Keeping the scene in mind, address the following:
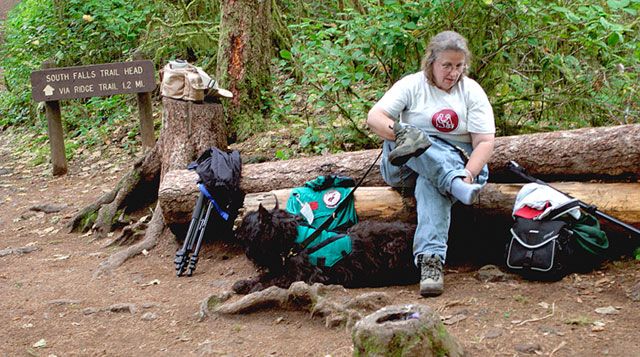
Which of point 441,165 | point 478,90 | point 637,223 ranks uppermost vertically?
point 478,90

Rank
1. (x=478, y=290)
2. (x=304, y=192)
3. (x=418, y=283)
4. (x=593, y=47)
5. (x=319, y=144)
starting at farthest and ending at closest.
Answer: (x=319, y=144) < (x=593, y=47) < (x=304, y=192) < (x=418, y=283) < (x=478, y=290)

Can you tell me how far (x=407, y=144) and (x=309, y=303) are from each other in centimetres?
128

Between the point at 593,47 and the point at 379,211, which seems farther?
the point at 593,47

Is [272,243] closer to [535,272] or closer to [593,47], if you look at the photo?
[535,272]

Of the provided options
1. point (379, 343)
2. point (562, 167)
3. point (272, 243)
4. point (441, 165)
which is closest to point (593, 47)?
point (562, 167)

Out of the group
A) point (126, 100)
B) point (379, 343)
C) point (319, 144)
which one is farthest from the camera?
point (126, 100)

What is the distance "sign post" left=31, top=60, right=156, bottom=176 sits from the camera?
975cm

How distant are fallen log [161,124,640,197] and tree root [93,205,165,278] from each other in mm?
1467

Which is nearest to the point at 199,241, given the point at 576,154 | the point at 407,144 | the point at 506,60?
the point at 407,144

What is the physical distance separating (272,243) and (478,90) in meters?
1.89

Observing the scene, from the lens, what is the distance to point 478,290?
490 centimetres

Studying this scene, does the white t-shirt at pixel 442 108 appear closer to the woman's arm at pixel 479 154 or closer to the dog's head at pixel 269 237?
the woman's arm at pixel 479 154

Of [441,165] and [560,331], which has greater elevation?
[441,165]

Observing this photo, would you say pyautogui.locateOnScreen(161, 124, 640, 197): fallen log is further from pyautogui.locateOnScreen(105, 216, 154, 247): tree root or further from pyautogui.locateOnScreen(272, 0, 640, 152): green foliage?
pyautogui.locateOnScreen(105, 216, 154, 247): tree root
